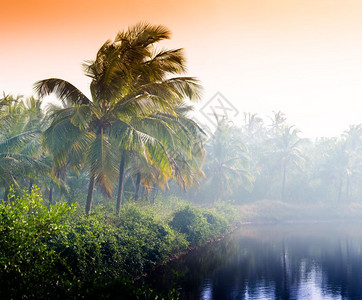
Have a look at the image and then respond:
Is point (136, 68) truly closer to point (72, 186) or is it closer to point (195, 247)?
point (195, 247)

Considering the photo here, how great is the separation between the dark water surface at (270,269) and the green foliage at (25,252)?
11.2ft

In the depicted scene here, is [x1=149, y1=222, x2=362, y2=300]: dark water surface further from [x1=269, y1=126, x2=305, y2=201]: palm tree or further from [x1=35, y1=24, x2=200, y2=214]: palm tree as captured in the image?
[x1=269, y1=126, x2=305, y2=201]: palm tree

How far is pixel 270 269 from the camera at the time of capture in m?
19.4

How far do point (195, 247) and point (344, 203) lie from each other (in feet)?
115

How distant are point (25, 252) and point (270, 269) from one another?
43.5ft

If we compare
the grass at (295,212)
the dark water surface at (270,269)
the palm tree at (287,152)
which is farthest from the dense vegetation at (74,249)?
the palm tree at (287,152)

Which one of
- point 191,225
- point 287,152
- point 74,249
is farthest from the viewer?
point 287,152

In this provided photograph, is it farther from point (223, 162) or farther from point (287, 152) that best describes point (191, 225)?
point (287, 152)

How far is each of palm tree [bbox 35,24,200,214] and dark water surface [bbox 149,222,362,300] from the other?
17.4 feet

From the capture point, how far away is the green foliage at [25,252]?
9164 mm

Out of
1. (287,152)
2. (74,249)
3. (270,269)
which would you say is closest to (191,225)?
(270,269)

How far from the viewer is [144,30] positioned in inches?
627

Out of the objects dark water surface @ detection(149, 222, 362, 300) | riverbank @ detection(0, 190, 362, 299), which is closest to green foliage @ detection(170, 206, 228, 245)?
riverbank @ detection(0, 190, 362, 299)

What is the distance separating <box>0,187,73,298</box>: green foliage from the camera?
916cm
